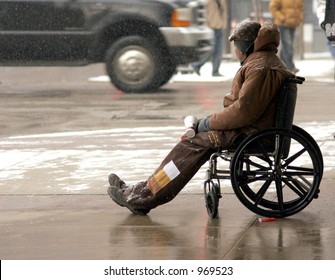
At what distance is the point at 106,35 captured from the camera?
60.1ft

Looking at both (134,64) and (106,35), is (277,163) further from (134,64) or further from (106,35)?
(106,35)

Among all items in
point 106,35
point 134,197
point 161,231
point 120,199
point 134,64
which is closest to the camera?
point 161,231

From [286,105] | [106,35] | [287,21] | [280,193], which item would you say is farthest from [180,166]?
[287,21]

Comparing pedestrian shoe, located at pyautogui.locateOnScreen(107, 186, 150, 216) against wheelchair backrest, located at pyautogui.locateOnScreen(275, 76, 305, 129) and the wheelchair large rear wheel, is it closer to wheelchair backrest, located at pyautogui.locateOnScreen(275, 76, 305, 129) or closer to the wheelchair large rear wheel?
the wheelchair large rear wheel

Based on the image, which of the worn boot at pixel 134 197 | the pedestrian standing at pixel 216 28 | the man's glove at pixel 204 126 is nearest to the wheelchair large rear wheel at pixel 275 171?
the man's glove at pixel 204 126

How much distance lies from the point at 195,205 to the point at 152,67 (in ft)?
31.5

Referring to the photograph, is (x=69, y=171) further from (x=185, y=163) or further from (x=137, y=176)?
(x=185, y=163)

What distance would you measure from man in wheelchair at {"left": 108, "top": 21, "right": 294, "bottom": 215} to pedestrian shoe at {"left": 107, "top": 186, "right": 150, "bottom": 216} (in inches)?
4.7

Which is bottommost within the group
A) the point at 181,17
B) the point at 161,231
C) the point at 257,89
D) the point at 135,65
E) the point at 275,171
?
the point at 135,65

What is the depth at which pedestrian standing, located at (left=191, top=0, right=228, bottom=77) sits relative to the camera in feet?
70.1

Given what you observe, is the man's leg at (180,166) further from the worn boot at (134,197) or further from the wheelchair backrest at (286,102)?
the wheelchair backrest at (286,102)

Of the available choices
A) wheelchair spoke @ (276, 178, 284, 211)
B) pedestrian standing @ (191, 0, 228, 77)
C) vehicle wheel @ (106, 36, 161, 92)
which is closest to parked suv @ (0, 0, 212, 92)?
vehicle wheel @ (106, 36, 161, 92)

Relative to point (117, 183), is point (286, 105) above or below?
above

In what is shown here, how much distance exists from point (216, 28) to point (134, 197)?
1384 centimetres
